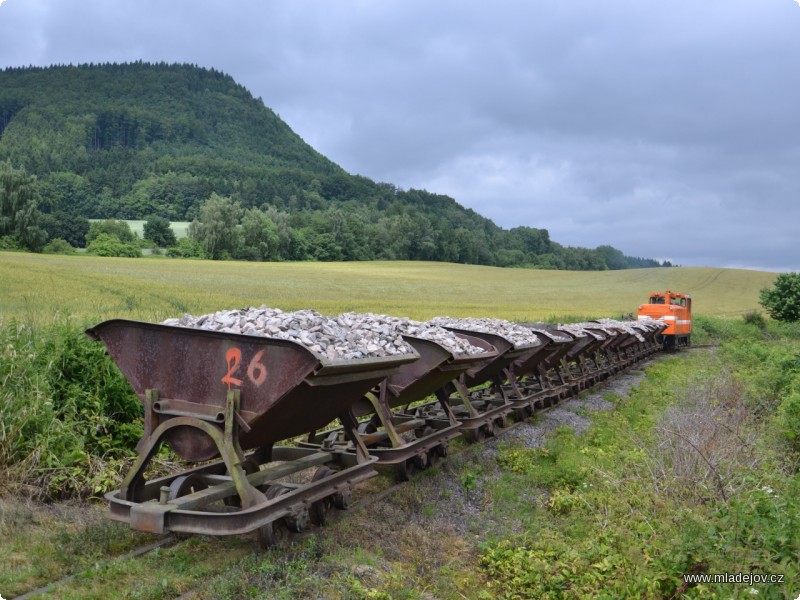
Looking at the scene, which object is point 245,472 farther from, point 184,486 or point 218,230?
point 218,230

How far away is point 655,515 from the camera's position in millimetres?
5297

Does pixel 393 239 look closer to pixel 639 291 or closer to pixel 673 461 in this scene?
pixel 639 291

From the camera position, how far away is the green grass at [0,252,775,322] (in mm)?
15008

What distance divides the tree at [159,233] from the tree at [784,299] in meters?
52.4

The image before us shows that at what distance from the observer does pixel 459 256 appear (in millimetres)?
84688

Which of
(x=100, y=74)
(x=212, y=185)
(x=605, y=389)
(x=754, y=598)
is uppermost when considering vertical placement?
(x=100, y=74)

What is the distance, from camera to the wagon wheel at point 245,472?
5916mm

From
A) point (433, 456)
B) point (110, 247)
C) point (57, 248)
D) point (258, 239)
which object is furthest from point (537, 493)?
point (258, 239)

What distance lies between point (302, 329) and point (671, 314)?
25.8 metres

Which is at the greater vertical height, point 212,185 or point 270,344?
point 212,185

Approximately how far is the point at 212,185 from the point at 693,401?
270 feet

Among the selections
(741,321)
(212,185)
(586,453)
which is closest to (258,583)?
(586,453)

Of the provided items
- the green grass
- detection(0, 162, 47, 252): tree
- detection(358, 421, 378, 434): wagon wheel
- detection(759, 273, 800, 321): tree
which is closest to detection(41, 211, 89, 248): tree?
detection(0, 162, 47, 252): tree

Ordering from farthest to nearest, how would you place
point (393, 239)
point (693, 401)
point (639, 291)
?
point (393, 239) < point (639, 291) < point (693, 401)
